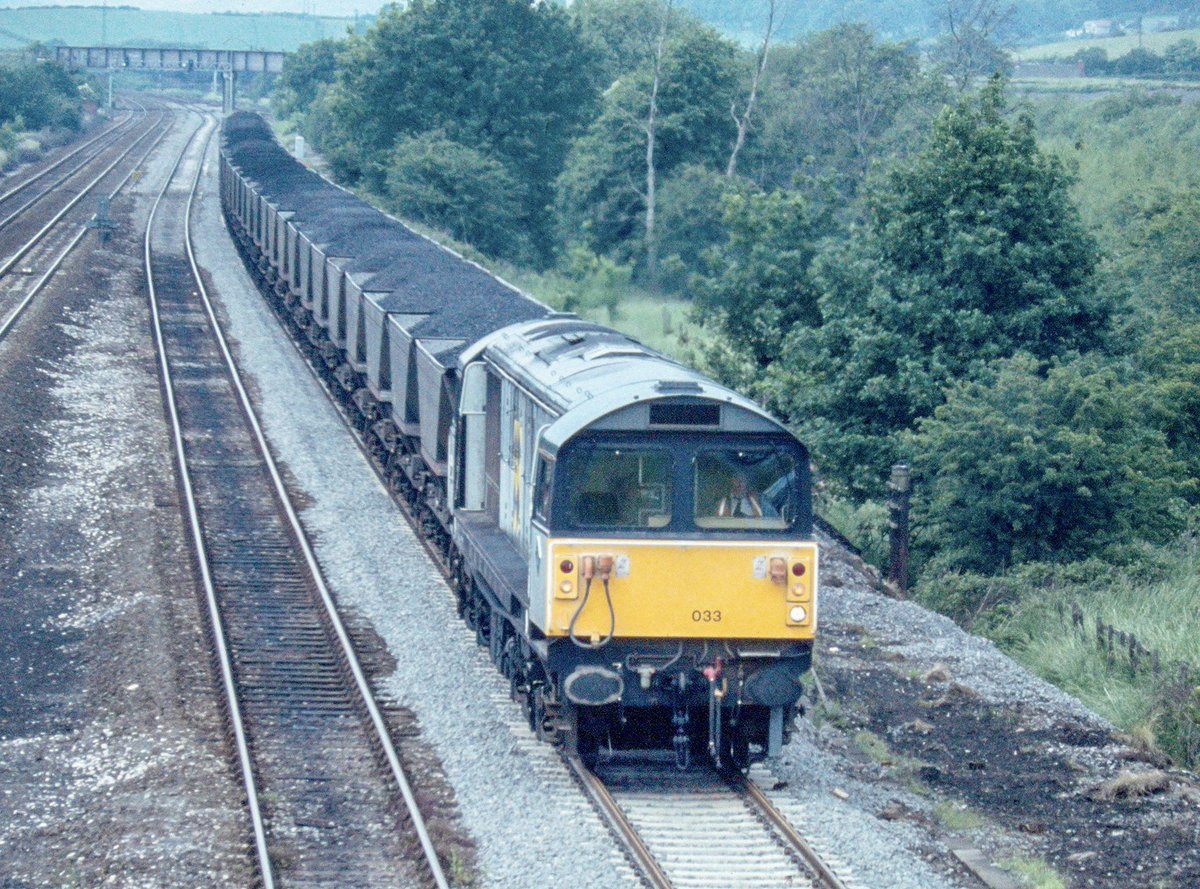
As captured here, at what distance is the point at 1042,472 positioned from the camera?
19.0m

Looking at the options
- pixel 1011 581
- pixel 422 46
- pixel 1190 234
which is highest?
pixel 422 46

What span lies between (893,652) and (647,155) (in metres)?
40.4

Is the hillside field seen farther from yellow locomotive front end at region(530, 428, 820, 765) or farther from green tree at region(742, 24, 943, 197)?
yellow locomotive front end at region(530, 428, 820, 765)

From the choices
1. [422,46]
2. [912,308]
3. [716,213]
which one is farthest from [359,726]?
[422,46]

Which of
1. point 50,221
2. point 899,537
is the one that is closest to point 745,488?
point 899,537

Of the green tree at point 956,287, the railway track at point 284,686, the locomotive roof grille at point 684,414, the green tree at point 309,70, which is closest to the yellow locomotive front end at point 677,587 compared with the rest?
the locomotive roof grille at point 684,414

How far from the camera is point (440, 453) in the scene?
16328mm

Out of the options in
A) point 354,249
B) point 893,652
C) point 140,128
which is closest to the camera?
point 893,652

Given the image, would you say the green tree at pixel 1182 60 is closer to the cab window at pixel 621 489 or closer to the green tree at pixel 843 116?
the green tree at pixel 843 116

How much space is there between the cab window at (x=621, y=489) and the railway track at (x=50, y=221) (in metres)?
21.5

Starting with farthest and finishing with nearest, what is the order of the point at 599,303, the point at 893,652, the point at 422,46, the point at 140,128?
the point at 140,128 < the point at 422,46 < the point at 599,303 < the point at 893,652

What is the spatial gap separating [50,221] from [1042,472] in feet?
124

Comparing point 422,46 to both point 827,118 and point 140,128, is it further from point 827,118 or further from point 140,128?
point 140,128

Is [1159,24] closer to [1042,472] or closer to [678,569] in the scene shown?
[1042,472]
